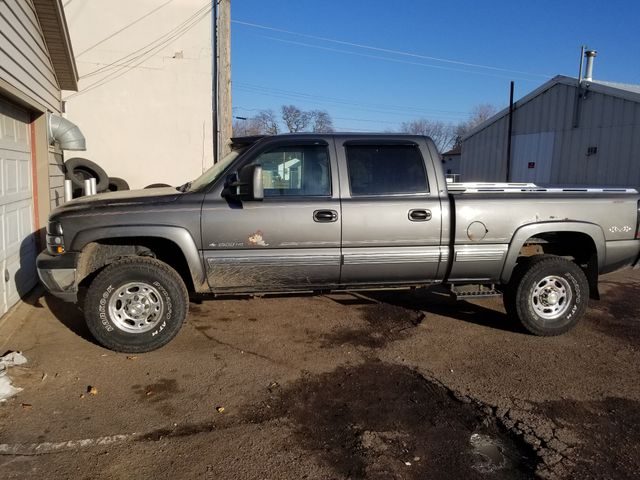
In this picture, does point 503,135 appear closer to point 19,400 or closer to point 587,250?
point 587,250

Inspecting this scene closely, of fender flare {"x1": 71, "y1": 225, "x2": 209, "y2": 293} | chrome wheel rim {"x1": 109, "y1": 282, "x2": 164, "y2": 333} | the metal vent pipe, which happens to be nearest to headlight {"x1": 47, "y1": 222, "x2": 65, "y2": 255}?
fender flare {"x1": 71, "y1": 225, "x2": 209, "y2": 293}

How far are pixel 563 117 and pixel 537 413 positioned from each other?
1681cm

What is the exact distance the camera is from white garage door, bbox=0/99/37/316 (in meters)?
5.71

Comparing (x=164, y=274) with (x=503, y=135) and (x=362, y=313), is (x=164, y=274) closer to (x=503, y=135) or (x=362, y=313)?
(x=362, y=313)

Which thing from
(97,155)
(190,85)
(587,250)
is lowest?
(587,250)

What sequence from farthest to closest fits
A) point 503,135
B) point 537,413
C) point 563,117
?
point 503,135, point 563,117, point 537,413

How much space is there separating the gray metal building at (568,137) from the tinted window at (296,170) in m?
13.6

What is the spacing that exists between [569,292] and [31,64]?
725 centimetres

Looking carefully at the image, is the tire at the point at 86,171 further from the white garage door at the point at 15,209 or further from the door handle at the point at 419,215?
the door handle at the point at 419,215

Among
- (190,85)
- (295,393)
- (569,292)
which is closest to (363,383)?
(295,393)

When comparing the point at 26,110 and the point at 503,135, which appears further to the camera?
the point at 503,135

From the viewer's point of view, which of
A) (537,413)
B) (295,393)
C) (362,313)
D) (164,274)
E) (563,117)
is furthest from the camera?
(563,117)

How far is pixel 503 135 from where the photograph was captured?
21.0 meters

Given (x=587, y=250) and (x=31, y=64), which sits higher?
(x=31, y=64)
